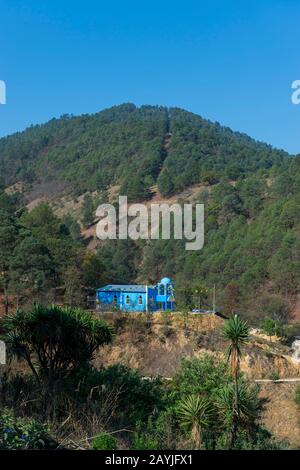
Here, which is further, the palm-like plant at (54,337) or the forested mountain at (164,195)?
the forested mountain at (164,195)

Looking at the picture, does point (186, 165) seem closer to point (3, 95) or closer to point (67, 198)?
point (67, 198)

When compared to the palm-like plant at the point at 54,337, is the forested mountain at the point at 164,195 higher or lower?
higher

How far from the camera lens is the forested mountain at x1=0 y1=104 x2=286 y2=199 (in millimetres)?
88744

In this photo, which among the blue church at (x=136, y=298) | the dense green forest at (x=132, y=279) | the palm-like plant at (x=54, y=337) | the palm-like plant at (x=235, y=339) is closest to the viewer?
the dense green forest at (x=132, y=279)

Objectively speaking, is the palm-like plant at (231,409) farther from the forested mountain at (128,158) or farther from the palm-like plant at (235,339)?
the forested mountain at (128,158)

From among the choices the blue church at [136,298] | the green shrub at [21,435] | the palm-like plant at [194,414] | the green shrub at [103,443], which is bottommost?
the palm-like plant at [194,414]

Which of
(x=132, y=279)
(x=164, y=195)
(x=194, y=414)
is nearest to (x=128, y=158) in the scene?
(x=164, y=195)

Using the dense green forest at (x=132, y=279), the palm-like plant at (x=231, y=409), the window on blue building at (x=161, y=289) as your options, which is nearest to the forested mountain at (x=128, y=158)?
the dense green forest at (x=132, y=279)

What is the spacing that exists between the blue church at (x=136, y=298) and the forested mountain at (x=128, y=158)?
46.2 meters

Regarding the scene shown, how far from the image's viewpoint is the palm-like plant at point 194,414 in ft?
42.1

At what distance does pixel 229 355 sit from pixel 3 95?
325 inches
